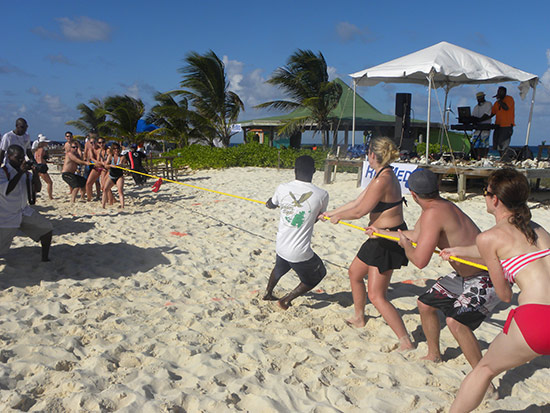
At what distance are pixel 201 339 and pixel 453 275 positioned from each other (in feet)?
6.22

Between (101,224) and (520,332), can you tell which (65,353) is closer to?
(520,332)

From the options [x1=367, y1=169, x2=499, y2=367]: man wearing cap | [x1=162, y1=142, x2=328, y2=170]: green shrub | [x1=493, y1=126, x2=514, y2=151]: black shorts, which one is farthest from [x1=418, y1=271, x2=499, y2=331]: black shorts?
[x1=162, y1=142, x2=328, y2=170]: green shrub

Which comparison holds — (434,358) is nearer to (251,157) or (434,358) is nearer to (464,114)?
(464,114)

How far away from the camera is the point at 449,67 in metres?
9.70

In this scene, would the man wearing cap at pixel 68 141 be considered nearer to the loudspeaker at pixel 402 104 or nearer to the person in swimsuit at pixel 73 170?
the person in swimsuit at pixel 73 170

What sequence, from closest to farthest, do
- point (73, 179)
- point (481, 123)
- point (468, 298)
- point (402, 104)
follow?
point (468, 298)
point (73, 179)
point (481, 123)
point (402, 104)

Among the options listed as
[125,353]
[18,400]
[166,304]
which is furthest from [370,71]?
[18,400]

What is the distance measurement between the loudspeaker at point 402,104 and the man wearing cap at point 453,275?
32.0ft

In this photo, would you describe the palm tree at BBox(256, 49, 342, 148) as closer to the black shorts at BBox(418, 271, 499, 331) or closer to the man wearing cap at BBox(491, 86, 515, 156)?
the man wearing cap at BBox(491, 86, 515, 156)

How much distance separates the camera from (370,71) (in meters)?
10.9

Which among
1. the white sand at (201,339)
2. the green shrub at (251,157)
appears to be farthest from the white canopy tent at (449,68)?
the green shrub at (251,157)

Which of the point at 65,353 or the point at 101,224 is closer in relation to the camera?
the point at 65,353

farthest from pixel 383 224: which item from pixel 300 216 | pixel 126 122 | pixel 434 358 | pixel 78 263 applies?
pixel 126 122

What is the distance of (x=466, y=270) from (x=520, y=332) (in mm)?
767
